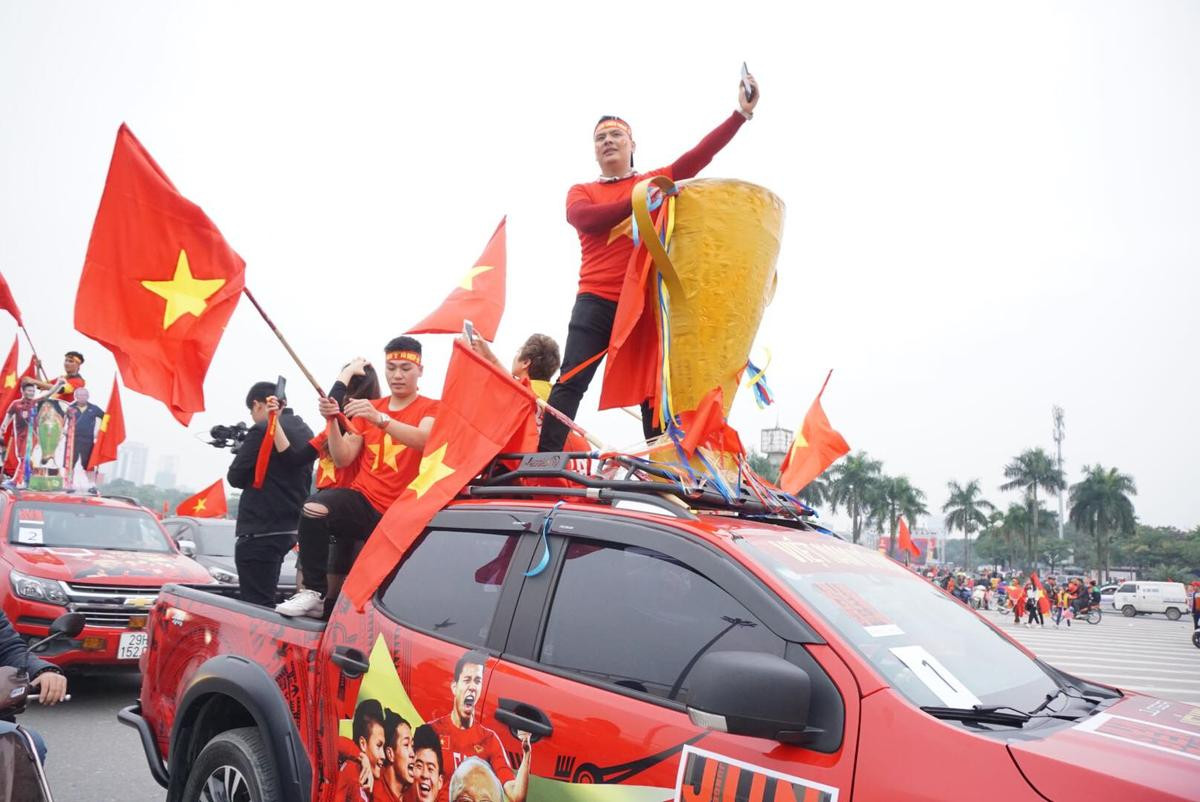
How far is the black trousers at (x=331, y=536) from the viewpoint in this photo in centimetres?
376

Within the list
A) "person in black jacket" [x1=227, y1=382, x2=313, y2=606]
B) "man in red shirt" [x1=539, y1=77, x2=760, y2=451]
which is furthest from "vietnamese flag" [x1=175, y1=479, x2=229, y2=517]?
"man in red shirt" [x1=539, y1=77, x2=760, y2=451]

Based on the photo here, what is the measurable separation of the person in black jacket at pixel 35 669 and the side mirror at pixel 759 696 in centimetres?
223

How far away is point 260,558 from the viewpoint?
18.9 ft

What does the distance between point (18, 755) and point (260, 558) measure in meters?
3.23

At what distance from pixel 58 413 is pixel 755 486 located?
33.0ft

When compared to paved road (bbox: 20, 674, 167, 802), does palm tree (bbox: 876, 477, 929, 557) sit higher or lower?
higher

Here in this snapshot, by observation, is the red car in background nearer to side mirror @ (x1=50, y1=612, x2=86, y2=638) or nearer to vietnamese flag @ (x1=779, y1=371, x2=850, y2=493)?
side mirror @ (x1=50, y1=612, x2=86, y2=638)

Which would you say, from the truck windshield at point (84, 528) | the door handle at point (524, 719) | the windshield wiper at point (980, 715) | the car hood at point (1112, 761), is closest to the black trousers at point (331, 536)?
the door handle at point (524, 719)

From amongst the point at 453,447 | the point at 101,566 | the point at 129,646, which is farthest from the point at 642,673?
the point at 101,566

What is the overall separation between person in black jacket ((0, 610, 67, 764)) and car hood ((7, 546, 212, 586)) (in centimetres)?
450

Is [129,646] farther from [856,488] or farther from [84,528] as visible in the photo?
[856,488]

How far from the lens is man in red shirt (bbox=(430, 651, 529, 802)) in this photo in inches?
90.7

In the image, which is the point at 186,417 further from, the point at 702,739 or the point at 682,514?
the point at 702,739

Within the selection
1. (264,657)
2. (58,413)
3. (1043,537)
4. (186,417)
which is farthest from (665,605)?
(1043,537)
